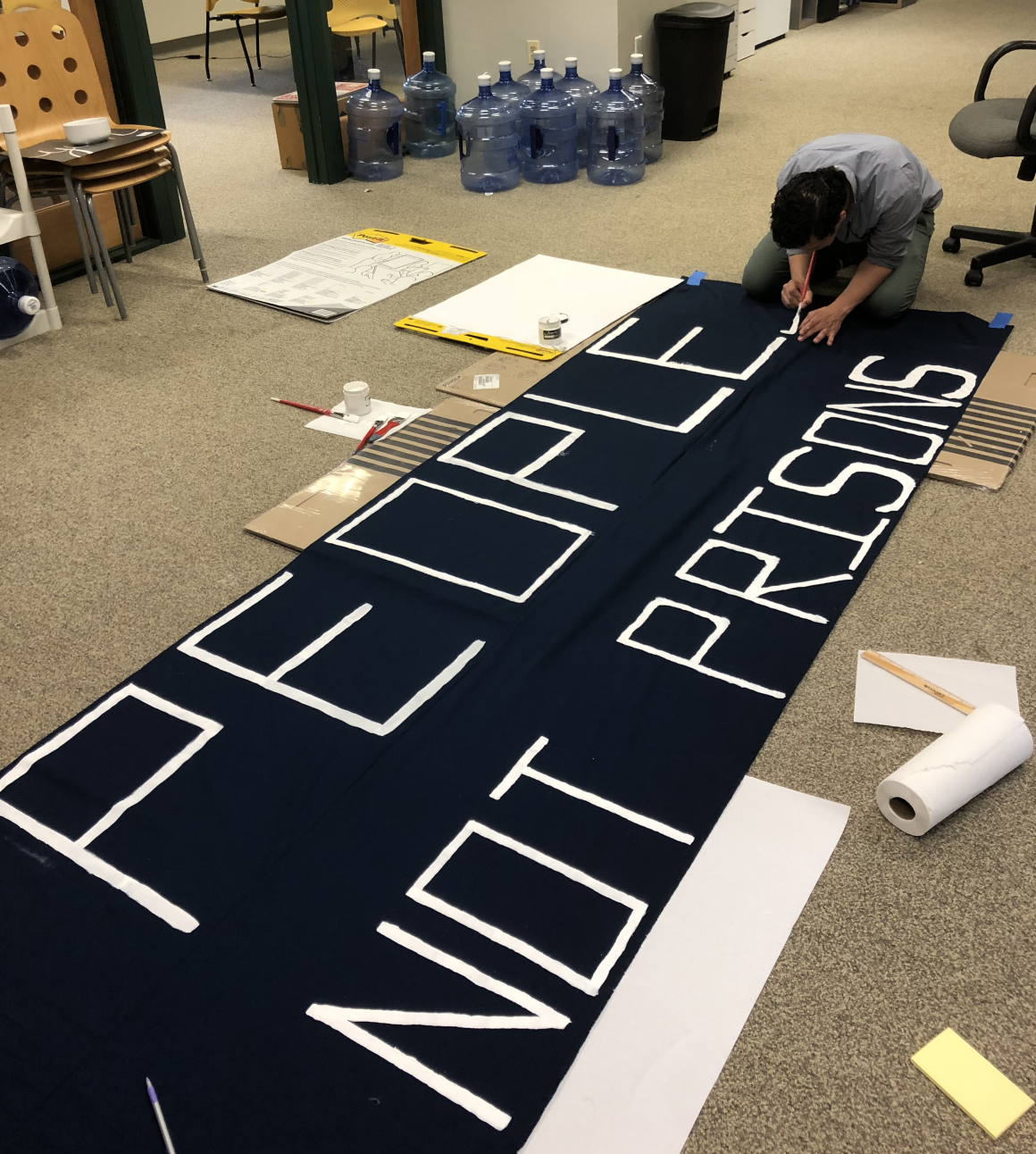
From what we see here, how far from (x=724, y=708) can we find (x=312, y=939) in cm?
77

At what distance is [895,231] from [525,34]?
2.73 m

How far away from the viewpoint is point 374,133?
4.59 metres

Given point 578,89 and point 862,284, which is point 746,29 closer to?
point 578,89

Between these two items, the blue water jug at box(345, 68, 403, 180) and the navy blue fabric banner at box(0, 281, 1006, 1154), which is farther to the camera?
the blue water jug at box(345, 68, 403, 180)

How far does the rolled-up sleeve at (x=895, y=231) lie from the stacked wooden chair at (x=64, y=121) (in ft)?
7.30

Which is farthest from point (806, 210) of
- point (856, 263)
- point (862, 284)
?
point (856, 263)

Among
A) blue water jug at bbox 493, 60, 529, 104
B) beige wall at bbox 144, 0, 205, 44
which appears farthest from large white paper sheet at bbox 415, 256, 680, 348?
beige wall at bbox 144, 0, 205, 44

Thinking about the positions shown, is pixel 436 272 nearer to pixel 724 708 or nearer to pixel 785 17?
pixel 724 708

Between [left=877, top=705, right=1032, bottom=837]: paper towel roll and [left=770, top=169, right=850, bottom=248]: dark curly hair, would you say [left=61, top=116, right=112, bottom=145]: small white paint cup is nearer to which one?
[left=770, top=169, right=850, bottom=248]: dark curly hair

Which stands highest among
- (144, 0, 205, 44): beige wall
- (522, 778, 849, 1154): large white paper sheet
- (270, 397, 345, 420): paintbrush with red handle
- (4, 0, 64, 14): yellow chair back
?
(4, 0, 64, 14): yellow chair back

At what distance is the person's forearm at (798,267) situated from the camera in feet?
9.72

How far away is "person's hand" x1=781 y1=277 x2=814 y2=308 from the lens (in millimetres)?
2992

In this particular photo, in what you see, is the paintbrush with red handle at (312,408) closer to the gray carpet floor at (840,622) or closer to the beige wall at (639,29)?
the gray carpet floor at (840,622)

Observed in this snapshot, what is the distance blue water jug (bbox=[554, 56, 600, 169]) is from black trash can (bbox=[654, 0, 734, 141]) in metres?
0.38
